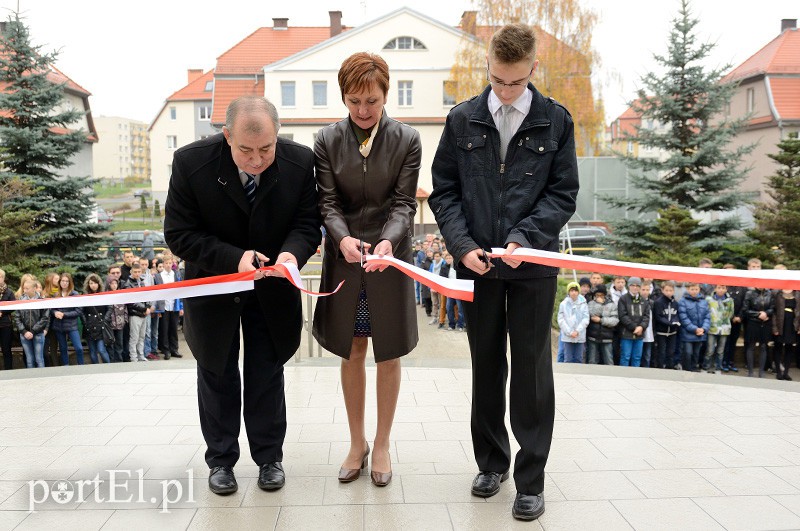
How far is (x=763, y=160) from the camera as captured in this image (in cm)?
3064

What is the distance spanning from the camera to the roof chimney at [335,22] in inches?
1720

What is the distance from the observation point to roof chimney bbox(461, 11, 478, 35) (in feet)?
94.5

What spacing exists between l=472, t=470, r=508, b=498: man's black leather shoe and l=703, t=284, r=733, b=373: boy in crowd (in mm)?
7499

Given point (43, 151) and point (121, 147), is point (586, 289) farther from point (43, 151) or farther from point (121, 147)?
point (121, 147)

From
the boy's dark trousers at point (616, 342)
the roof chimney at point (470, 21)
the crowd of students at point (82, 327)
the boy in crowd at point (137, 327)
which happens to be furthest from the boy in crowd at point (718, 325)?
the roof chimney at point (470, 21)

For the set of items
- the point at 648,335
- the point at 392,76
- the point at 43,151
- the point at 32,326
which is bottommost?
the point at 648,335

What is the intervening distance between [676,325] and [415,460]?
22.4ft

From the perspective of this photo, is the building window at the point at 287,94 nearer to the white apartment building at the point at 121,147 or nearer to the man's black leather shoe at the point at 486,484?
the man's black leather shoe at the point at 486,484

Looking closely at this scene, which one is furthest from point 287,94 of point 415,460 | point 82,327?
point 415,460

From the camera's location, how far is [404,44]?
128 feet

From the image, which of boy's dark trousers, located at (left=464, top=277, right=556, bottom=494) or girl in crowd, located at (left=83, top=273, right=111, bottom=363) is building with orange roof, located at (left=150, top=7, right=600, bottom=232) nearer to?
girl in crowd, located at (left=83, top=273, right=111, bottom=363)

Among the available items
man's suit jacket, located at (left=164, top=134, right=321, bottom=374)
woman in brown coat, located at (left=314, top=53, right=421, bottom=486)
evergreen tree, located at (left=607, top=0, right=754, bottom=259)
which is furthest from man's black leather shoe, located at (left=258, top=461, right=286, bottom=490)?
evergreen tree, located at (left=607, top=0, right=754, bottom=259)

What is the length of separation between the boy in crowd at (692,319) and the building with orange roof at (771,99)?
21.4m

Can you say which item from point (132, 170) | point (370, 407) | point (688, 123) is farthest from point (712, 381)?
point (132, 170)
